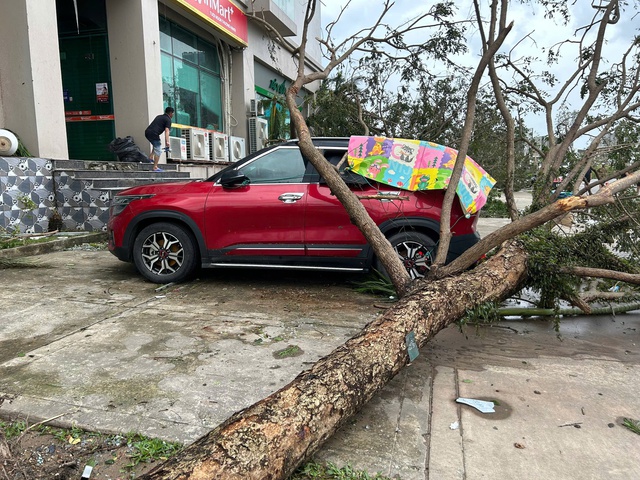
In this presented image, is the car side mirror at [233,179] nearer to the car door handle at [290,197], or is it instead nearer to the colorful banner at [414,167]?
the car door handle at [290,197]

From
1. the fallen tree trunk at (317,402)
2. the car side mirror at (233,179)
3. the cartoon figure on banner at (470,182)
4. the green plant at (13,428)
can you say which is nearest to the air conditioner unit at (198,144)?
the car side mirror at (233,179)

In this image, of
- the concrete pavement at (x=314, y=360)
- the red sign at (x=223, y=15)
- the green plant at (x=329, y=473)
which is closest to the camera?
the green plant at (x=329, y=473)

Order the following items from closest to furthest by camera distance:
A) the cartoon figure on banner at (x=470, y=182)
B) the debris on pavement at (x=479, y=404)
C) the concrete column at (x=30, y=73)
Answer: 1. the debris on pavement at (x=479, y=404)
2. the cartoon figure on banner at (x=470, y=182)
3. the concrete column at (x=30, y=73)

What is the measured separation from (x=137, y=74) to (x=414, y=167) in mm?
8743

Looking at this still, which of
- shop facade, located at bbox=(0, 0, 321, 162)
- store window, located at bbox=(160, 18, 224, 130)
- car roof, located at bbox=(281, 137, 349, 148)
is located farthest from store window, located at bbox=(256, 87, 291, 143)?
car roof, located at bbox=(281, 137, 349, 148)

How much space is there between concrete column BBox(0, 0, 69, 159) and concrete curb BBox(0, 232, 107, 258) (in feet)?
5.77

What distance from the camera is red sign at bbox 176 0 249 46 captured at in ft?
42.6

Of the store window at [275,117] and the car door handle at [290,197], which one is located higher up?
the store window at [275,117]

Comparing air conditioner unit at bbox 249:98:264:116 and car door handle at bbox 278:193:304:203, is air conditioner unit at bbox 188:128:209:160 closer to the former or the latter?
air conditioner unit at bbox 249:98:264:116

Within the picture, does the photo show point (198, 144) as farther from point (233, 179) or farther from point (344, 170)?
point (344, 170)

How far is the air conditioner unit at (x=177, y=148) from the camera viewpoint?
502 inches

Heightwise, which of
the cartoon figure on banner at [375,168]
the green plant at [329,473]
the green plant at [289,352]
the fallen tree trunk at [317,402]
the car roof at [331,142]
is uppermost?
the car roof at [331,142]

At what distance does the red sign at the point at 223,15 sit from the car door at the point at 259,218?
29.8 feet

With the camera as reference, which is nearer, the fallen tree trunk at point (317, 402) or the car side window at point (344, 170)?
the fallen tree trunk at point (317, 402)
